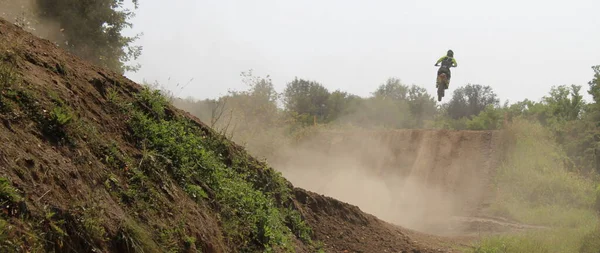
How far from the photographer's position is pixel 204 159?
777 cm

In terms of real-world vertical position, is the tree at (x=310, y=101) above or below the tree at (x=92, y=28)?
above

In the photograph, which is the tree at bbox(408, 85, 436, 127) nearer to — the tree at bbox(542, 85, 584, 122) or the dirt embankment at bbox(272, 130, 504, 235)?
the tree at bbox(542, 85, 584, 122)

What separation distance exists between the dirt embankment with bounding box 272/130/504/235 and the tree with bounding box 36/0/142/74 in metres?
8.52

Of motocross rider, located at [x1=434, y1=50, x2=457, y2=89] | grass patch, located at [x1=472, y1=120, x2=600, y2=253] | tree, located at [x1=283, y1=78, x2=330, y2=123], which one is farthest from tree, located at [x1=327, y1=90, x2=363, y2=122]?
motocross rider, located at [x1=434, y1=50, x2=457, y2=89]

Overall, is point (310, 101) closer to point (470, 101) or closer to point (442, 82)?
point (470, 101)

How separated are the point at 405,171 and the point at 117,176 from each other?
22.0m

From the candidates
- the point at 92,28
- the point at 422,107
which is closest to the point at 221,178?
the point at 92,28

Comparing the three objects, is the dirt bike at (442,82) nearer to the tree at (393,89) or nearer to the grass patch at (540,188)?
the grass patch at (540,188)

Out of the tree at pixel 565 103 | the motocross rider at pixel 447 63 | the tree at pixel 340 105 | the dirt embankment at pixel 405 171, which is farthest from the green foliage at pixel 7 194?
the tree at pixel 340 105

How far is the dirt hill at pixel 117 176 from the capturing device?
4648 millimetres

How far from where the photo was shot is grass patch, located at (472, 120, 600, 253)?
749 inches

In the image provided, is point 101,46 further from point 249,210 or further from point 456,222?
point 249,210

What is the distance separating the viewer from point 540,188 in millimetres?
21781

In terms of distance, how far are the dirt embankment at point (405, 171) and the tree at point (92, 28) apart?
27.9ft
